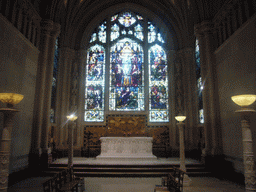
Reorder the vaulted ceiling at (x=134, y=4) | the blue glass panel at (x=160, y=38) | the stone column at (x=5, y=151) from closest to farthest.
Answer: the stone column at (x=5, y=151) < the vaulted ceiling at (x=134, y=4) < the blue glass panel at (x=160, y=38)

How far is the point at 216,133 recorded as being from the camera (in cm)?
986

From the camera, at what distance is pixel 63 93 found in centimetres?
1461

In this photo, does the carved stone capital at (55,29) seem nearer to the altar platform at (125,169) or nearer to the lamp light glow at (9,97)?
the altar platform at (125,169)

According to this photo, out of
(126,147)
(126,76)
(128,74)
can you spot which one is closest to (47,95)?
(126,147)

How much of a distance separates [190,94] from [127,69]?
15.9ft

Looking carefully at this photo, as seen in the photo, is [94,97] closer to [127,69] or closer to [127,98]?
[127,98]

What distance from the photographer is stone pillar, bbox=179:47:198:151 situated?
14.2 m

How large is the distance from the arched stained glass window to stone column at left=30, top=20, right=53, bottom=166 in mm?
4933

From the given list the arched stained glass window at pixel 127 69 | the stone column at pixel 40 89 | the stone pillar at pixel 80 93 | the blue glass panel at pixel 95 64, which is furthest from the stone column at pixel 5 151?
the blue glass panel at pixel 95 64

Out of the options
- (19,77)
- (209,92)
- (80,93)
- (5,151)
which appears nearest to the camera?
(5,151)

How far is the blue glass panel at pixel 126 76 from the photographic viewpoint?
15.2 meters

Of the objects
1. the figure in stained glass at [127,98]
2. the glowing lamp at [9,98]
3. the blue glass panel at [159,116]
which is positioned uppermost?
the figure in stained glass at [127,98]

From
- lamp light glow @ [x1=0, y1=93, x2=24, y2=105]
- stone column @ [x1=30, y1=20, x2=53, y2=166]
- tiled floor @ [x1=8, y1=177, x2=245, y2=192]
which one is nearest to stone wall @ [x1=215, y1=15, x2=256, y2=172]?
tiled floor @ [x1=8, y1=177, x2=245, y2=192]

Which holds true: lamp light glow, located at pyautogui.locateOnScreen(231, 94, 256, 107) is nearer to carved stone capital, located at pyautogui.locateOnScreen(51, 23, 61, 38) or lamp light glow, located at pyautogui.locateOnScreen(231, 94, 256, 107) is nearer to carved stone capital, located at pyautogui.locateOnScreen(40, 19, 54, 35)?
carved stone capital, located at pyautogui.locateOnScreen(40, 19, 54, 35)
